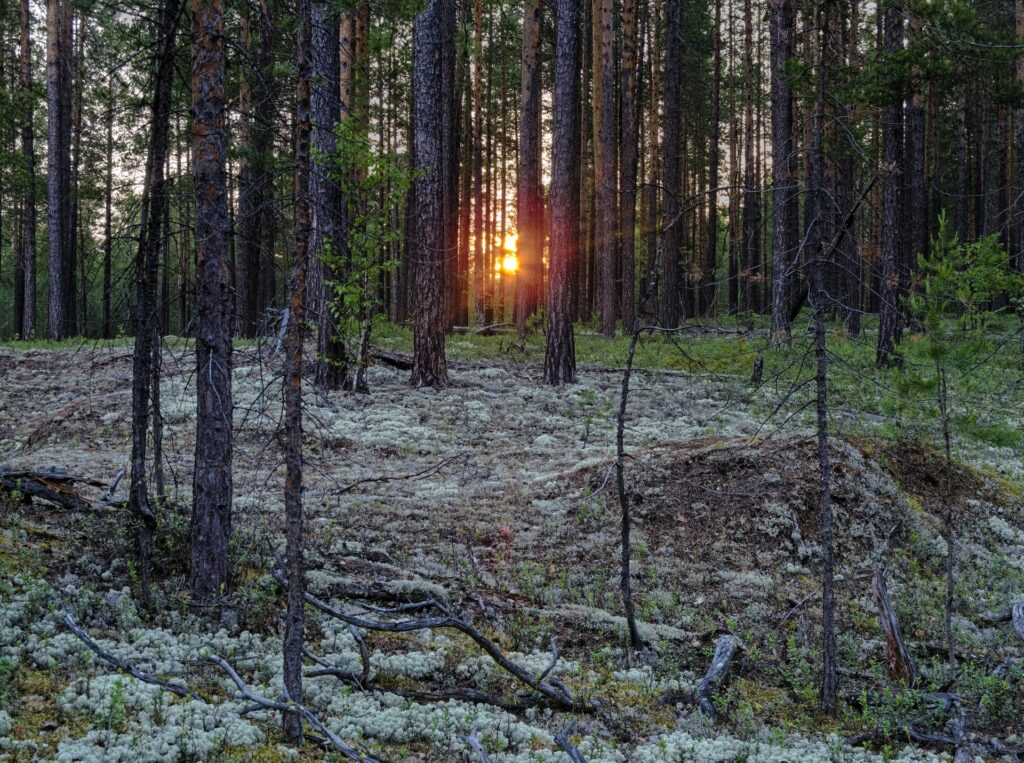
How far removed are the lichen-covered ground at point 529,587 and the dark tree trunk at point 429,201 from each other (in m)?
2.61

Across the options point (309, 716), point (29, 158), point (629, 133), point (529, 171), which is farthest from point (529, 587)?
point (29, 158)

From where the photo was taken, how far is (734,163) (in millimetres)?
42344

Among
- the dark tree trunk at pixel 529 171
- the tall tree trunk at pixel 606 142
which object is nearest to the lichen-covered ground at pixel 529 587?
the dark tree trunk at pixel 529 171

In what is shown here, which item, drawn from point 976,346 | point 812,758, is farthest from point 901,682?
point 976,346

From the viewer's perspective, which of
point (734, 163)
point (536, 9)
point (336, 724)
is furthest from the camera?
point (734, 163)

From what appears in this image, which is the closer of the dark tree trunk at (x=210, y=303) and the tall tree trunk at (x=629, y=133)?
the dark tree trunk at (x=210, y=303)

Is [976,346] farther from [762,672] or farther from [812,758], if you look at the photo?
[812,758]

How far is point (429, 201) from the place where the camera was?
13.8 metres

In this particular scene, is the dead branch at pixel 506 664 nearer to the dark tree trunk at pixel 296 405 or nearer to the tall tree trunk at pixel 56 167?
the dark tree trunk at pixel 296 405

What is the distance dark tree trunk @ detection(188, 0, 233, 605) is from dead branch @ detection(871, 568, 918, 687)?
4956 mm

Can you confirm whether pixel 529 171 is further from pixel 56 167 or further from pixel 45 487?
pixel 45 487

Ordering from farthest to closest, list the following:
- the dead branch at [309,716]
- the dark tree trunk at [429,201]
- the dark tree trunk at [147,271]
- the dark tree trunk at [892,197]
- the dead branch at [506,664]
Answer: the dark tree trunk at [892,197]
the dark tree trunk at [429,201]
the dark tree trunk at [147,271]
the dead branch at [506,664]
the dead branch at [309,716]

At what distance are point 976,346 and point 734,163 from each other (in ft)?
129

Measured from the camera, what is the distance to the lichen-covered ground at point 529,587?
413cm
